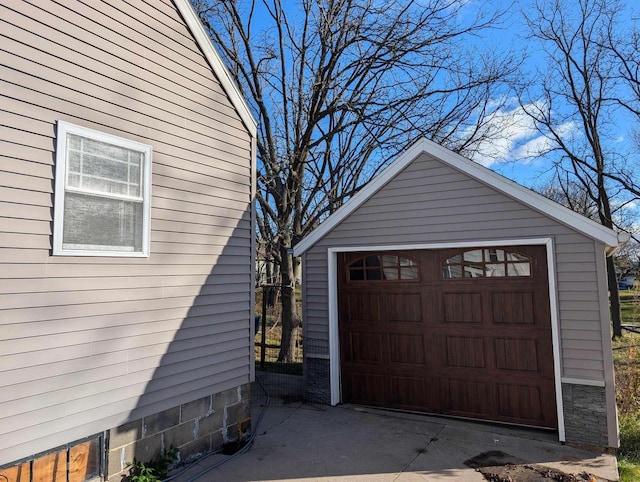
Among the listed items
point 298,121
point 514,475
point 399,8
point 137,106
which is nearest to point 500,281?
point 514,475

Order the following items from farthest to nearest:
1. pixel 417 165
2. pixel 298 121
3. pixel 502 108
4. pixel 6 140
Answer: pixel 502 108 < pixel 298 121 < pixel 417 165 < pixel 6 140

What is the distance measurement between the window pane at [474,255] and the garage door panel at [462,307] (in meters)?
0.51

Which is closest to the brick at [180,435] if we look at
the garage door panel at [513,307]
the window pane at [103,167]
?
the window pane at [103,167]

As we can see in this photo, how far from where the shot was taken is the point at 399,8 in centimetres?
1025

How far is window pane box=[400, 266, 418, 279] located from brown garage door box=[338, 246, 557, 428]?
16mm

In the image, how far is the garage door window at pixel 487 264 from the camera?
596cm

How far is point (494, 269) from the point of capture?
611 cm

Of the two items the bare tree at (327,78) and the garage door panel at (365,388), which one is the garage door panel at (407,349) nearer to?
the garage door panel at (365,388)

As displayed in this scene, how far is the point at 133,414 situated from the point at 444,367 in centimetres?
432

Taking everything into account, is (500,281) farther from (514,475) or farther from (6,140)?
(6,140)

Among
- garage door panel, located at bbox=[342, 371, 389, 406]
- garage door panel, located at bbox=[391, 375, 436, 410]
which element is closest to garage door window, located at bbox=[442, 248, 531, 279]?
garage door panel, located at bbox=[391, 375, 436, 410]

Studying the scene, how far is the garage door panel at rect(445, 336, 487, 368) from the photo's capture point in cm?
612

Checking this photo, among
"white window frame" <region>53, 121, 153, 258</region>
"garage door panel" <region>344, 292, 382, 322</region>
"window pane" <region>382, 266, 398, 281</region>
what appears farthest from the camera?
"garage door panel" <region>344, 292, 382, 322</region>

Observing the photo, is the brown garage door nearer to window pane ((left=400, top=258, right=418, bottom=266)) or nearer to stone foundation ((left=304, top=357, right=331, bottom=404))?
window pane ((left=400, top=258, right=418, bottom=266))
